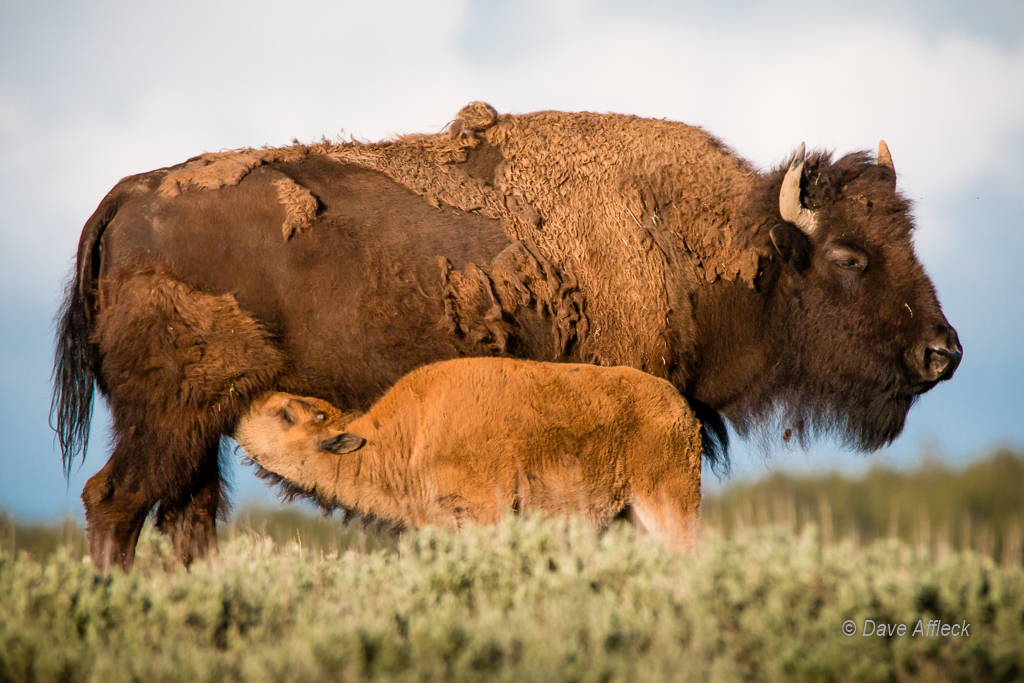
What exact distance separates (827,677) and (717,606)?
604 mm

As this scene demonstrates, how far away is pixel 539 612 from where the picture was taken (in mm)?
4078

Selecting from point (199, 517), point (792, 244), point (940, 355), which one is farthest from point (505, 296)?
point (940, 355)

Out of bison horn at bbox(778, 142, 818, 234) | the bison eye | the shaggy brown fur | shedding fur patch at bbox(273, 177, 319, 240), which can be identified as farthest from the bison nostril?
the shaggy brown fur

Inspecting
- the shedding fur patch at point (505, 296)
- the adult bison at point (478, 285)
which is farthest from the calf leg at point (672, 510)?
the shedding fur patch at point (505, 296)

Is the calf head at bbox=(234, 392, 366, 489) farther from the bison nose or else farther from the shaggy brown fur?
the bison nose

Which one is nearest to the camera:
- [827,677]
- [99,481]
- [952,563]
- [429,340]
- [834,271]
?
[827,677]

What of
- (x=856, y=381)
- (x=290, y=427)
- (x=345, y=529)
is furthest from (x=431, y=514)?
(x=856, y=381)

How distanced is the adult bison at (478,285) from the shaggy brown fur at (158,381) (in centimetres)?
1

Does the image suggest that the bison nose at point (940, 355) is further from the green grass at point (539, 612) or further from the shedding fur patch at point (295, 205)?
the shedding fur patch at point (295, 205)

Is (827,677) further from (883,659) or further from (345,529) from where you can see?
(345,529)

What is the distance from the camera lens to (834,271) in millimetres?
6402

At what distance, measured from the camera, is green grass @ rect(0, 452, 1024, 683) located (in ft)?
10.9

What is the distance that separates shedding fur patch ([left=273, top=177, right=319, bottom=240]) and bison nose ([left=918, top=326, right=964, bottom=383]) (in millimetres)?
4315

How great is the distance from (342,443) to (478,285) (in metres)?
1.29
